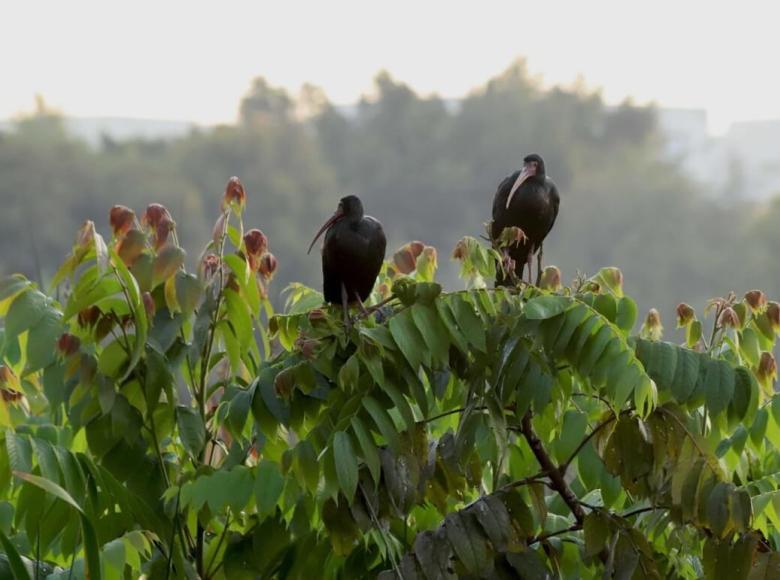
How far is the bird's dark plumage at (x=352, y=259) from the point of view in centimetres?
347

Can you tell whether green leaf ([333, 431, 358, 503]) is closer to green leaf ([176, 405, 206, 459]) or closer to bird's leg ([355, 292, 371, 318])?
bird's leg ([355, 292, 371, 318])

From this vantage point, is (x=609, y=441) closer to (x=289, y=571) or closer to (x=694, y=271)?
(x=289, y=571)

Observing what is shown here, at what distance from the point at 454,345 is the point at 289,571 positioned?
27.9 inches

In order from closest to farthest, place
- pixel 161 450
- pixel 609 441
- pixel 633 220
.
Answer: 1. pixel 609 441
2. pixel 161 450
3. pixel 633 220

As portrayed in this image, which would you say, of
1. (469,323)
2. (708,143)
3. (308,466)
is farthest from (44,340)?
(708,143)

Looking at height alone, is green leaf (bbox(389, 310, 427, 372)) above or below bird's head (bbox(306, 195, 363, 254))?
below

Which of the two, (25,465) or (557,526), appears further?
(557,526)

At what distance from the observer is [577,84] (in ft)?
168

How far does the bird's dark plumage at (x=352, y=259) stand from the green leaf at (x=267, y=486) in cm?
47

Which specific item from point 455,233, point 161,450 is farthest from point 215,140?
point 161,450

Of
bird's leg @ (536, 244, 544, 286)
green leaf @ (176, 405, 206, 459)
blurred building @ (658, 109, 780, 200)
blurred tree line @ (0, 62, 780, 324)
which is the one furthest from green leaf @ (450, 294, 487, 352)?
blurred building @ (658, 109, 780, 200)

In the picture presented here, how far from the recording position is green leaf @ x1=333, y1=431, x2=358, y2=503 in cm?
293

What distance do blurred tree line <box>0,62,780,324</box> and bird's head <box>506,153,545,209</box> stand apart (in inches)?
1119

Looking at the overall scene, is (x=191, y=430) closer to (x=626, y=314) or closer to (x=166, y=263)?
(x=166, y=263)
